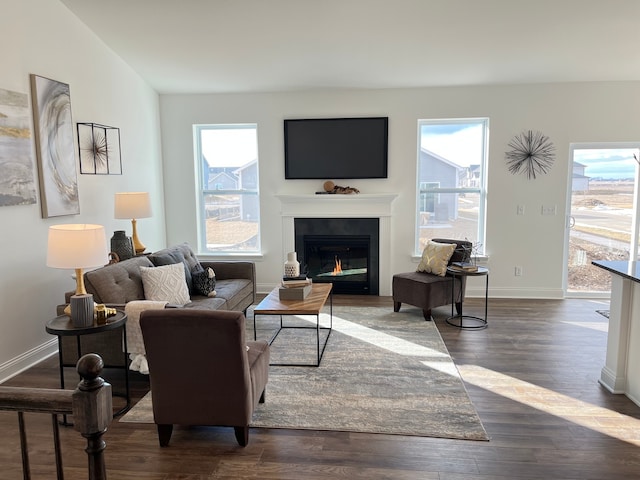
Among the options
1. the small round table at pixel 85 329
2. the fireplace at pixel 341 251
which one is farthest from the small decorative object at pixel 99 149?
the fireplace at pixel 341 251

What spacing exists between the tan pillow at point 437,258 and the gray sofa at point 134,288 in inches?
78.4

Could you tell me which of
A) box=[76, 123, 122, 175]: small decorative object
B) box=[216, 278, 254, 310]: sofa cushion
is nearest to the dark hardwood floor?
box=[216, 278, 254, 310]: sofa cushion

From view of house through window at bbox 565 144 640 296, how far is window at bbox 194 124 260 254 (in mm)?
4154

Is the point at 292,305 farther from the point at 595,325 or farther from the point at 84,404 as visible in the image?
the point at 595,325

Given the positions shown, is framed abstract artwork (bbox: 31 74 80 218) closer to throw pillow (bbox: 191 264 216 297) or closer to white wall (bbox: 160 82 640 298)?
throw pillow (bbox: 191 264 216 297)

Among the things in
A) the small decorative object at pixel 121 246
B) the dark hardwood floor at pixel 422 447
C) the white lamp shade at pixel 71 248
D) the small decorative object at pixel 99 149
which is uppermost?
the small decorative object at pixel 99 149

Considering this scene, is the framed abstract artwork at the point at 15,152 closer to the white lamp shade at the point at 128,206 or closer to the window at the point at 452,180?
the white lamp shade at the point at 128,206

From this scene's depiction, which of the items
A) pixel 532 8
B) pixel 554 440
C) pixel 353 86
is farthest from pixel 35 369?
pixel 532 8

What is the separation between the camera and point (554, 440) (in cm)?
261

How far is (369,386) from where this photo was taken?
10.9 ft

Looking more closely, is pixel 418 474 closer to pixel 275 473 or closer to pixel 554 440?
pixel 275 473

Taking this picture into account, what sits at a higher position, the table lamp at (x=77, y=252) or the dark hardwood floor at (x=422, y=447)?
the table lamp at (x=77, y=252)

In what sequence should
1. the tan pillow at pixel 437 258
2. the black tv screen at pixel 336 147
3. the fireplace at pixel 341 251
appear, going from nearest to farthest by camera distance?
1. the tan pillow at pixel 437 258
2. the black tv screen at pixel 336 147
3. the fireplace at pixel 341 251

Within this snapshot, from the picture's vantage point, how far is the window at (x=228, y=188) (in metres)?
6.24
